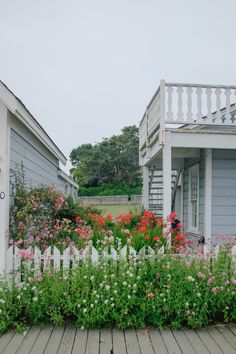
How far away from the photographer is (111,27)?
1288 centimetres

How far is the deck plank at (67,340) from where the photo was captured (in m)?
3.65

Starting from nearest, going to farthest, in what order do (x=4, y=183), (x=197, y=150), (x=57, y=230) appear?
(x=4, y=183)
(x=57, y=230)
(x=197, y=150)

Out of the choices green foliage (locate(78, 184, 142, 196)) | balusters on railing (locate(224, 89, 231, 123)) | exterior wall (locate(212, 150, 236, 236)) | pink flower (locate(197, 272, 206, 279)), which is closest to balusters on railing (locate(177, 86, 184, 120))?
balusters on railing (locate(224, 89, 231, 123))

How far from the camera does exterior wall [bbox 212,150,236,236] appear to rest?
8357 mm

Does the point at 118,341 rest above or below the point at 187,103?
below

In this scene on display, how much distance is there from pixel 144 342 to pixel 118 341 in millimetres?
283

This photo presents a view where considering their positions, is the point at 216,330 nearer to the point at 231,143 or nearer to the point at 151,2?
the point at 231,143

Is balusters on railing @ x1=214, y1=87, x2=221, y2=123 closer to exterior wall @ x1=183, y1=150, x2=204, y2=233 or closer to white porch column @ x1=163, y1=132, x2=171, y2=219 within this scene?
white porch column @ x1=163, y1=132, x2=171, y2=219

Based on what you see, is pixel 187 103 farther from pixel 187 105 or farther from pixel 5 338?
pixel 5 338

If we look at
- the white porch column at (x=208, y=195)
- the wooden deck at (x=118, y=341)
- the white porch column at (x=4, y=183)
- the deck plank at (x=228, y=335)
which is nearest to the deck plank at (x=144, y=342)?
the wooden deck at (x=118, y=341)

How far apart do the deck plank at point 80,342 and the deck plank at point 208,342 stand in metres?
1.30

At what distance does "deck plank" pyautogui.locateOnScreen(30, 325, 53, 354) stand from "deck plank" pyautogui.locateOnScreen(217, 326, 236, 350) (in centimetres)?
200

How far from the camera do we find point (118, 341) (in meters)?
3.84

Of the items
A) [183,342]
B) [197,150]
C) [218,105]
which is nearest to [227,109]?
[218,105]
